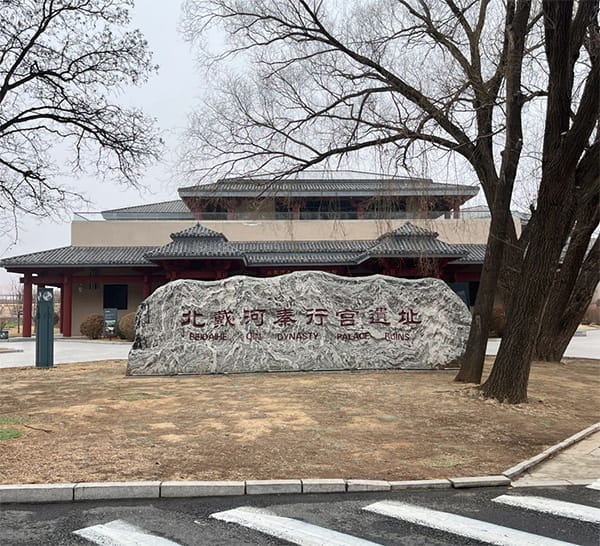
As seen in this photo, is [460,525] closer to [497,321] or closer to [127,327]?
[497,321]

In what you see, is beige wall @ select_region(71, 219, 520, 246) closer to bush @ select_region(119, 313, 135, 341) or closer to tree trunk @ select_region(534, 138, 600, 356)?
bush @ select_region(119, 313, 135, 341)

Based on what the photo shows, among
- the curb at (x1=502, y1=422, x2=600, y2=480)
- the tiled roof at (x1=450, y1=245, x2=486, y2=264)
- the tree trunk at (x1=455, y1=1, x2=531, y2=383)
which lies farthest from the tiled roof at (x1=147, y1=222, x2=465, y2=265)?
the curb at (x1=502, y1=422, x2=600, y2=480)

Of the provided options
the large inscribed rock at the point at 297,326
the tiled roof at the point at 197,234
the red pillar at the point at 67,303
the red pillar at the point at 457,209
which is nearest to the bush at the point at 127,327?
the tiled roof at the point at 197,234

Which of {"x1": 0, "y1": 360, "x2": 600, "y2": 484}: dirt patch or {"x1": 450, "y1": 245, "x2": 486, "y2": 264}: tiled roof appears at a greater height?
{"x1": 450, "y1": 245, "x2": 486, "y2": 264}: tiled roof

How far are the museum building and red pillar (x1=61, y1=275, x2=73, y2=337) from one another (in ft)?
0.16

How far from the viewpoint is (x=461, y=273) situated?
25656mm

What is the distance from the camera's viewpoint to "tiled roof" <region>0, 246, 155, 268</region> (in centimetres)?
2431

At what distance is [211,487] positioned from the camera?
4.66 meters

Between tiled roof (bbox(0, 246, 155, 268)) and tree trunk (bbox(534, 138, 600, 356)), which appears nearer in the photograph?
tree trunk (bbox(534, 138, 600, 356))

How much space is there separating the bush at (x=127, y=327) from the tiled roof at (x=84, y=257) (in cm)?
262

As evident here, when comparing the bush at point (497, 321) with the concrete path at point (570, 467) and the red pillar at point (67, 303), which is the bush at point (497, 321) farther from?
the red pillar at point (67, 303)

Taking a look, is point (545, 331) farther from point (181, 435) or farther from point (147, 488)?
point (147, 488)

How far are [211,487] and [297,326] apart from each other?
7812mm

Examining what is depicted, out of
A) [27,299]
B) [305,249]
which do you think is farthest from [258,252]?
[27,299]
